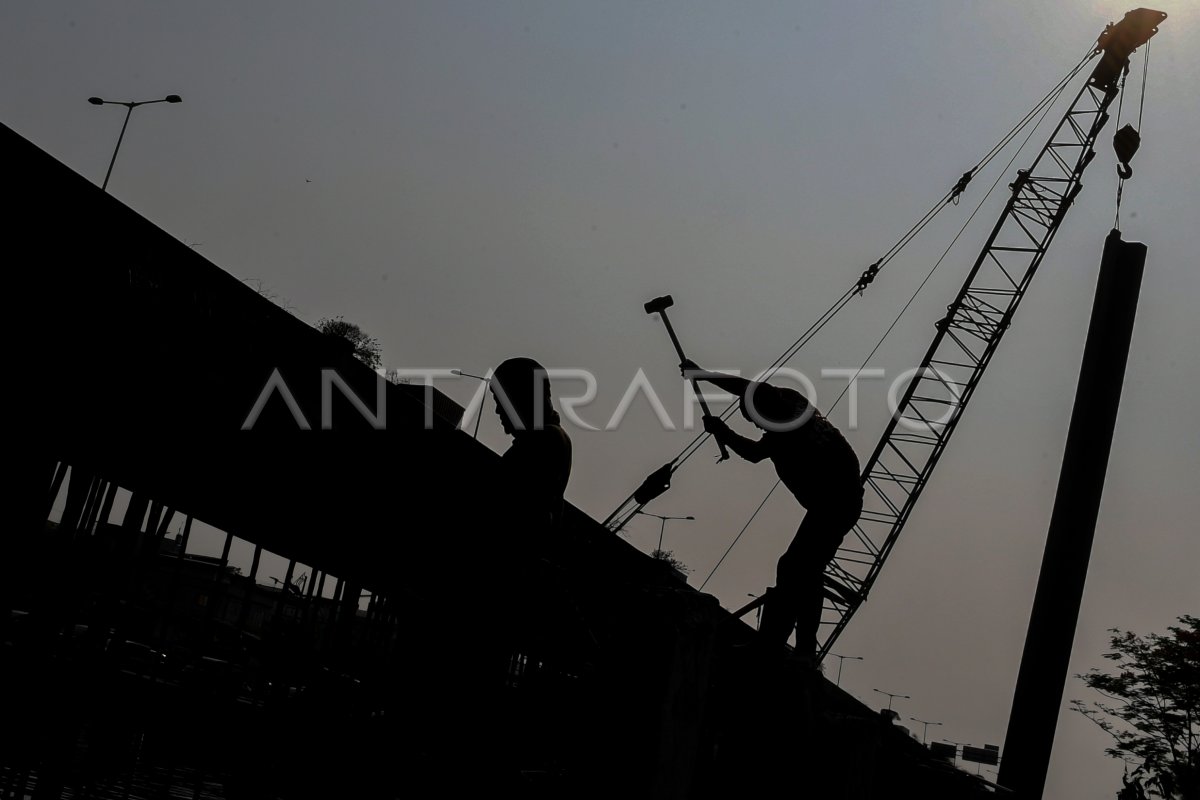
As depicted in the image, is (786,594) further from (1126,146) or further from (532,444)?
(1126,146)

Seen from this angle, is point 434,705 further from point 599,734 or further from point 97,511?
point 97,511

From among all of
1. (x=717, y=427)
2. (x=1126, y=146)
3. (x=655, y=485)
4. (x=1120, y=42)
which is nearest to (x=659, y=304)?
(x=717, y=427)

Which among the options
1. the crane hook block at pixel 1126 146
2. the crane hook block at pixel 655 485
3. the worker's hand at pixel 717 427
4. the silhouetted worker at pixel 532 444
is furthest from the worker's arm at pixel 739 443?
the crane hook block at pixel 1126 146

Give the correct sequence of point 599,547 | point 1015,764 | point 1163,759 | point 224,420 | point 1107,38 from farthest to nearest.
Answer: point 1163,759 → point 1107,38 → point 1015,764 → point 599,547 → point 224,420

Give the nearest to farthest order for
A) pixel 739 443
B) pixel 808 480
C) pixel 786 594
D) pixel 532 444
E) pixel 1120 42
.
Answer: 1. pixel 532 444
2. pixel 786 594
3. pixel 808 480
4. pixel 739 443
5. pixel 1120 42

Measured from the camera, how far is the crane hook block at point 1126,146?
25.6 metres

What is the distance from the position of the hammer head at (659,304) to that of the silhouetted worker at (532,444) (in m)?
7.42

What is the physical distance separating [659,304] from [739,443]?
4.43 metres

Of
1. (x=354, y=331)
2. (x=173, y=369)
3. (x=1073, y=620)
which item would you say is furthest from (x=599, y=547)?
(x=354, y=331)

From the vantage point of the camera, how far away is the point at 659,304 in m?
12.8

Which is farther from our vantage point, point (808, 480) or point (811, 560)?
point (808, 480)

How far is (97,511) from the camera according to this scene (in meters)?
5.62

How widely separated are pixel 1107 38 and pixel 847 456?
30.3 m

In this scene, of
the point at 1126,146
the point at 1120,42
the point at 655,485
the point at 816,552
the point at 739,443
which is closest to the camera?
the point at 816,552
